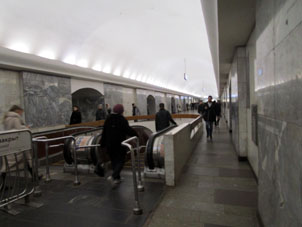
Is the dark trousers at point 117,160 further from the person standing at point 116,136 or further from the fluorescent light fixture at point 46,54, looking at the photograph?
the fluorescent light fixture at point 46,54

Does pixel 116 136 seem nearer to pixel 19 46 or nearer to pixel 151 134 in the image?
pixel 151 134

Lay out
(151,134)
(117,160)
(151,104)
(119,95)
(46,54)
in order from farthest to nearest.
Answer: (151,104) → (119,95) → (46,54) → (151,134) → (117,160)

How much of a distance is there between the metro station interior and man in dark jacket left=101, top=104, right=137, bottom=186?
122 millimetres

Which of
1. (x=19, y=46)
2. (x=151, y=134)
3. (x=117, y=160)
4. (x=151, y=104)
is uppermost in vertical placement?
(x=19, y=46)

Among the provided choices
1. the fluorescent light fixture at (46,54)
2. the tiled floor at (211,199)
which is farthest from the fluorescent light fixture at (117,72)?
the tiled floor at (211,199)

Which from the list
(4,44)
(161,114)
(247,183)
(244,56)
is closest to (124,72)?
(4,44)

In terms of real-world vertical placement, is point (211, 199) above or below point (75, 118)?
below

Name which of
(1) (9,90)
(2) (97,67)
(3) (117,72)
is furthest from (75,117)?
(3) (117,72)

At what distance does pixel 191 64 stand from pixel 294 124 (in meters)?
24.0

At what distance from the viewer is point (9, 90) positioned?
794 centimetres

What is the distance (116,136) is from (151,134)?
4.01 feet

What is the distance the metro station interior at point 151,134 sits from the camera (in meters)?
1.86

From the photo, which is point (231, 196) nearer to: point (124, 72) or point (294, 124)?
point (294, 124)

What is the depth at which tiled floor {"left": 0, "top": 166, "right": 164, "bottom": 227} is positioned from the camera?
2830 millimetres
